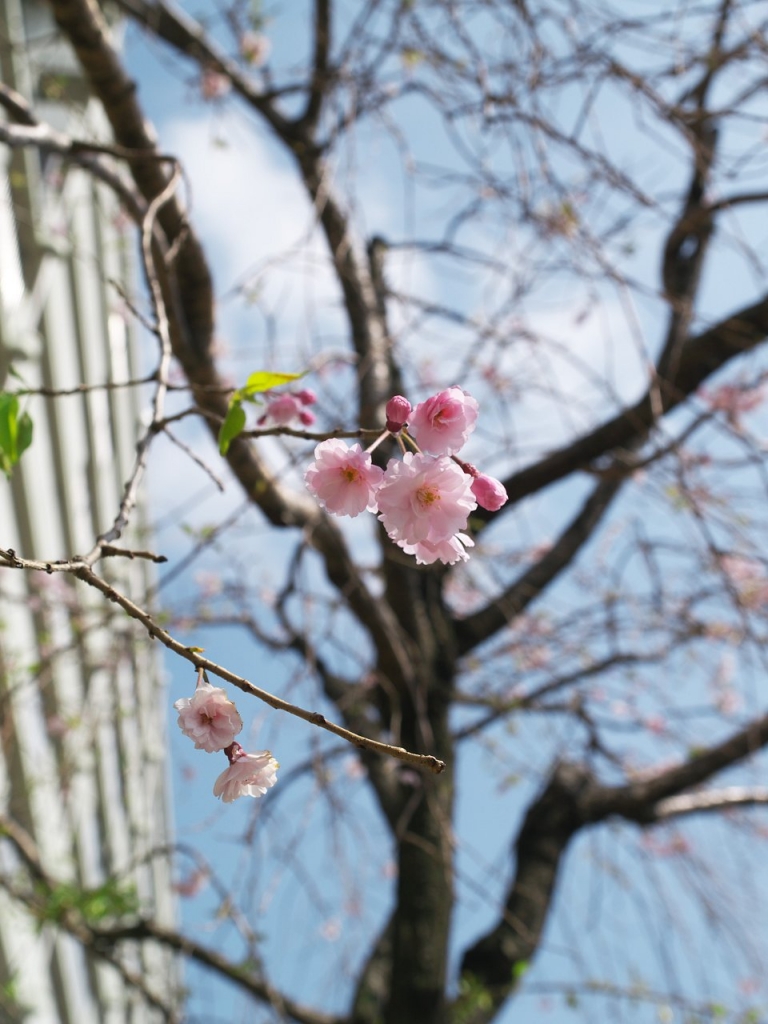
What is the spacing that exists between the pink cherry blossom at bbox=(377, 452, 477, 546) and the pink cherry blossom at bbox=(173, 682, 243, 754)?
0.19 metres

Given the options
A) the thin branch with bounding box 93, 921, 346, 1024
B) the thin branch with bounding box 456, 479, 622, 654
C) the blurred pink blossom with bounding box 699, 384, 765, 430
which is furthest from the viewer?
the blurred pink blossom with bounding box 699, 384, 765, 430

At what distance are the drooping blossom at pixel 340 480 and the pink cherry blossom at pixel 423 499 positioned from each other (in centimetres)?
3

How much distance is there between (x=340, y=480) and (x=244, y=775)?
27 cm

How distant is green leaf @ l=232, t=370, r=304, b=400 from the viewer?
93cm

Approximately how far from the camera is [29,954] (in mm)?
4809

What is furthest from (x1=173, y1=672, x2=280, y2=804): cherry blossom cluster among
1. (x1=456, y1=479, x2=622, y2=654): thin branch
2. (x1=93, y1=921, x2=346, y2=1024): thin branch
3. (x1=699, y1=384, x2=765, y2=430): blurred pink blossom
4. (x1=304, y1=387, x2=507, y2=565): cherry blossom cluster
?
(x1=699, y1=384, x2=765, y2=430): blurred pink blossom

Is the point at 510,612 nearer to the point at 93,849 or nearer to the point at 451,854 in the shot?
the point at 451,854

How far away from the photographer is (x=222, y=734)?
776 millimetres

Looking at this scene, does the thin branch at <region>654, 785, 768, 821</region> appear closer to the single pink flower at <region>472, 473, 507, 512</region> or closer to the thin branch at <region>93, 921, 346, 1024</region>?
the thin branch at <region>93, 921, 346, 1024</region>

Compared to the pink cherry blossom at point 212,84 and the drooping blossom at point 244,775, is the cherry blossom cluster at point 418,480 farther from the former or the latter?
the pink cherry blossom at point 212,84

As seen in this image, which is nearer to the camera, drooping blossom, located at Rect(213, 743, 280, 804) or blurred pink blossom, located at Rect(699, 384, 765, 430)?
drooping blossom, located at Rect(213, 743, 280, 804)

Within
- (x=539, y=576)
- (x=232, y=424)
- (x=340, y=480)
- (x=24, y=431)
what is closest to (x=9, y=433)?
(x=24, y=431)

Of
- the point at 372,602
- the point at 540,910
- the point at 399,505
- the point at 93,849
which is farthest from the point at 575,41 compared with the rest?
the point at 93,849

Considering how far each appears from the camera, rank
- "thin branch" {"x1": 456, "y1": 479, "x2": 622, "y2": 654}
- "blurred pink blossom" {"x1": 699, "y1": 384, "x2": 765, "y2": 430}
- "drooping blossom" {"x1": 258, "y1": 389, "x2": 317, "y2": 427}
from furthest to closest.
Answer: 1. "blurred pink blossom" {"x1": 699, "y1": 384, "x2": 765, "y2": 430}
2. "thin branch" {"x1": 456, "y1": 479, "x2": 622, "y2": 654}
3. "drooping blossom" {"x1": 258, "y1": 389, "x2": 317, "y2": 427}
